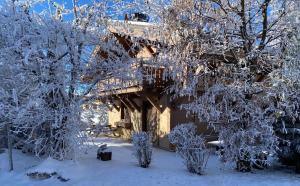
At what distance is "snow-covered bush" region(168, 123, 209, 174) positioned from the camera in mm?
9570

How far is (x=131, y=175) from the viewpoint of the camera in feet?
30.8

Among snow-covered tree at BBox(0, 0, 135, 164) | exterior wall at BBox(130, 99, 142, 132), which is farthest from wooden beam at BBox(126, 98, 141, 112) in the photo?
snow-covered tree at BBox(0, 0, 135, 164)

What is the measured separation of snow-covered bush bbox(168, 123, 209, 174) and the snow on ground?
257mm

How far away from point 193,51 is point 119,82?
3.13 meters

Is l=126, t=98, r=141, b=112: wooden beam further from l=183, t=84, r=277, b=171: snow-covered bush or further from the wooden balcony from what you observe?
l=183, t=84, r=277, b=171: snow-covered bush

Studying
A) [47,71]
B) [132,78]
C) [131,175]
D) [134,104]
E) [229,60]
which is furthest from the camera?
[134,104]

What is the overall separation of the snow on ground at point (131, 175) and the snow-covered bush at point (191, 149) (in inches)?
10.1

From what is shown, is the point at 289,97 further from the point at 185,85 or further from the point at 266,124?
the point at 185,85

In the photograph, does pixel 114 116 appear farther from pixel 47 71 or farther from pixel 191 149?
pixel 191 149

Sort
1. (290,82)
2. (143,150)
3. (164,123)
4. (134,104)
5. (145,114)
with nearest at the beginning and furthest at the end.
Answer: (290,82), (143,150), (164,123), (145,114), (134,104)

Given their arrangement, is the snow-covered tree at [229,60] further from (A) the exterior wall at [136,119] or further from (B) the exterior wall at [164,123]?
(A) the exterior wall at [136,119]

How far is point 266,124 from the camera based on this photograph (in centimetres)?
943

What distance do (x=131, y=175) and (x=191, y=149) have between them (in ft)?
5.83

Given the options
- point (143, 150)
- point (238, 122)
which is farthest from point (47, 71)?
point (238, 122)
